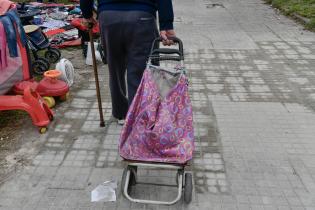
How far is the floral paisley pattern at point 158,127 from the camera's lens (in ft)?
8.73

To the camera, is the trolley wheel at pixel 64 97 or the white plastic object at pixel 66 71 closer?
the trolley wheel at pixel 64 97

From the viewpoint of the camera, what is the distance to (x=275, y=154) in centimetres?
357

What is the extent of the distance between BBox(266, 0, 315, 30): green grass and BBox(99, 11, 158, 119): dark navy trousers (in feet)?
19.1

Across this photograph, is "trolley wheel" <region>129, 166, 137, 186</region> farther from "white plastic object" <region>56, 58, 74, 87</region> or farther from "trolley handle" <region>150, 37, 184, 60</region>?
"white plastic object" <region>56, 58, 74, 87</region>

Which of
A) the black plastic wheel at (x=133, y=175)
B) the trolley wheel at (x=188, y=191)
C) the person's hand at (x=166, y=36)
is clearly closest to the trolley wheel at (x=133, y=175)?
the black plastic wheel at (x=133, y=175)

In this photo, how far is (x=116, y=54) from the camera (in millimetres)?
3504

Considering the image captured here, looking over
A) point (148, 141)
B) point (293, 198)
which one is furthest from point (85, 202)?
point (293, 198)

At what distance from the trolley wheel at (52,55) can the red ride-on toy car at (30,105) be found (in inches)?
82.7

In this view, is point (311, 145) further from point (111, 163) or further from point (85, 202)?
point (85, 202)

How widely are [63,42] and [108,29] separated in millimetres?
3903

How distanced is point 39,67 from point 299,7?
23.1 feet

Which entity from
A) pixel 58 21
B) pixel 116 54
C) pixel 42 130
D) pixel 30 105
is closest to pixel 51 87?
pixel 30 105

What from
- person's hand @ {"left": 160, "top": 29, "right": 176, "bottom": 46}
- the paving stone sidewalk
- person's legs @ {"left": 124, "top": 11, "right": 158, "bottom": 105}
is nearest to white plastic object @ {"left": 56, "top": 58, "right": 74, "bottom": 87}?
the paving stone sidewalk

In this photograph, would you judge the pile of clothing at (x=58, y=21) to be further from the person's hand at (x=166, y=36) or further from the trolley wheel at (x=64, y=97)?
the person's hand at (x=166, y=36)
